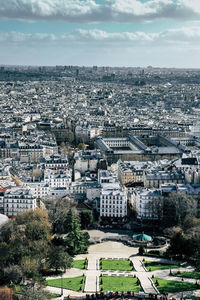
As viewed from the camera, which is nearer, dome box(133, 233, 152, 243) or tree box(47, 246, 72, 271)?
tree box(47, 246, 72, 271)

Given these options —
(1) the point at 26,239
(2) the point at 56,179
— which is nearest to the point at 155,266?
(1) the point at 26,239

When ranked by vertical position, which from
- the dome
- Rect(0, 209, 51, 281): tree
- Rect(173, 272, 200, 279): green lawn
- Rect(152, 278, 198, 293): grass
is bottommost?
Rect(152, 278, 198, 293): grass

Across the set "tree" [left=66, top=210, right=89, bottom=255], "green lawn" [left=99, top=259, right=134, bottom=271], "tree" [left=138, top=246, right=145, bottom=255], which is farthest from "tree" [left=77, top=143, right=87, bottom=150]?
"green lawn" [left=99, top=259, right=134, bottom=271]

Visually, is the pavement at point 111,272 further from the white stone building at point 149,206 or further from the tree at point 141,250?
the white stone building at point 149,206

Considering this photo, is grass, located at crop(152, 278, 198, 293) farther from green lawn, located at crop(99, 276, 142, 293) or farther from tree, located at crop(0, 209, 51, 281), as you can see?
tree, located at crop(0, 209, 51, 281)

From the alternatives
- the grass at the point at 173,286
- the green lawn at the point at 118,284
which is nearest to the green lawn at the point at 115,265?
the green lawn at the point at 118,284

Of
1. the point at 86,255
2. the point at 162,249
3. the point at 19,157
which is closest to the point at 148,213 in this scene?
the point at 162,249
